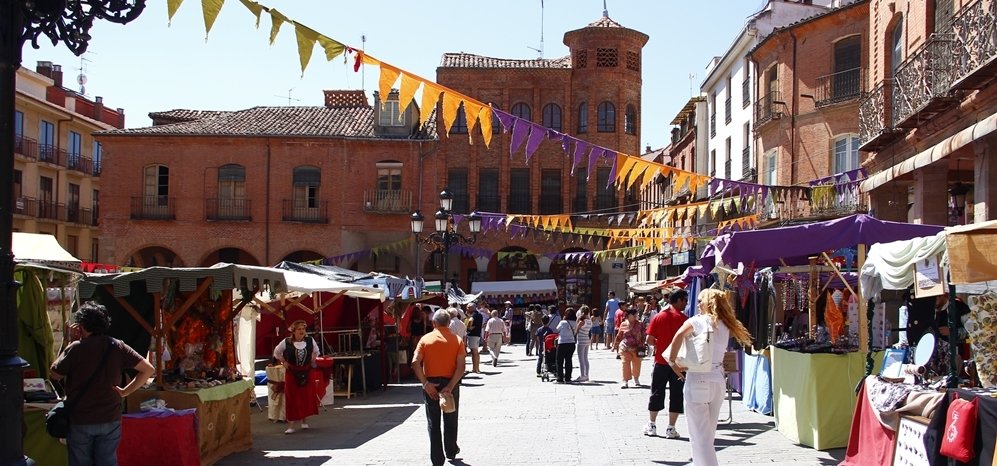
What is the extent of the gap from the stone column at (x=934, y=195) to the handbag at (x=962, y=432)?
10.8 m

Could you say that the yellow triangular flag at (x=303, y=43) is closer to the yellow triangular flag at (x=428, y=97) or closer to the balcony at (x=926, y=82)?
the yellow triangular flag at (x=428, y=97)

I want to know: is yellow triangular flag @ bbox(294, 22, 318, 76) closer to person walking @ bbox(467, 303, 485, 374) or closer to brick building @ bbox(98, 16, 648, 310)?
person walking @ bbox(467, 303, 485, 374)

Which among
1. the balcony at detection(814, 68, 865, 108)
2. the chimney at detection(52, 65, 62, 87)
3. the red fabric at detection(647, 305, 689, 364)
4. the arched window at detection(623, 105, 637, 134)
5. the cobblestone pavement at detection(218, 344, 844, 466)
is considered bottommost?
the cobblestone pavement at detection(218, 344, 844, 466)

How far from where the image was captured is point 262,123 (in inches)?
1762

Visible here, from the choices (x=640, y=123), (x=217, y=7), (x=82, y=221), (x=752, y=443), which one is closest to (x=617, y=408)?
(x=752, y=443)

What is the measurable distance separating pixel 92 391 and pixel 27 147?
138 ft

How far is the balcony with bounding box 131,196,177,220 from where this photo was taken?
43.0 metres

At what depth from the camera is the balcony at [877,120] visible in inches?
740

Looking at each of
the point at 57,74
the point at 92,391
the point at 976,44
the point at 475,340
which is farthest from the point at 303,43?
the point at 57,74

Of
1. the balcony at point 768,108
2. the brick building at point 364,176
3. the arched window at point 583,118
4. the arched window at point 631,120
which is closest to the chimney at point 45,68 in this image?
the brick building at point 364,176

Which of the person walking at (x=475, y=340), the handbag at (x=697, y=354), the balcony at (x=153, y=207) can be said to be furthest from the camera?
the balcony at (x=153, y=207)

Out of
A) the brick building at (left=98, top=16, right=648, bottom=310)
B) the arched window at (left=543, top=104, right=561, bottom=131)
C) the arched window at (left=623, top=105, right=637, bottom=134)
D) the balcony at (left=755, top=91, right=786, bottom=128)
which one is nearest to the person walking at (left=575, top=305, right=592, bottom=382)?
the balcony at (left=755, top=91, right=786, bottom=128)

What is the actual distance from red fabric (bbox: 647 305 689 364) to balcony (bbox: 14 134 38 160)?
128 feet

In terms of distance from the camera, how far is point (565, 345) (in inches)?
789
